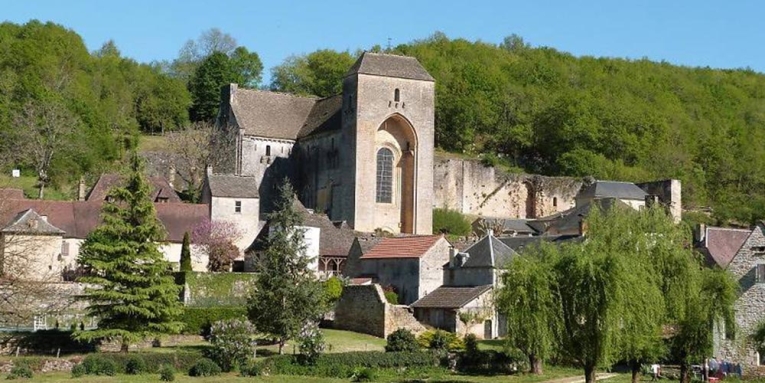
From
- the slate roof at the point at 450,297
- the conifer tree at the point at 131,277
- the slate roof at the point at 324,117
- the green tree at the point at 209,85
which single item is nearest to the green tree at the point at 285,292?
the conifer tree at the point at 131,277

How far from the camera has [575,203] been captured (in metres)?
78.0

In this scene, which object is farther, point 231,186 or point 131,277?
point 231,186

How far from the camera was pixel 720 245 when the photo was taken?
4769cm

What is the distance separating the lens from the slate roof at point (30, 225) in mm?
47625

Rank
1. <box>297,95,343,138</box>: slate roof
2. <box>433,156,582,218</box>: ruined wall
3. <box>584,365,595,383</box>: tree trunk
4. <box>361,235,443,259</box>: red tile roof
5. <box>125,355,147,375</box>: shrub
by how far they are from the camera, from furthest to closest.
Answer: <box>433,156,582,218</box>: ruined wall, <box>297,95,343,138</box>: slate roof, <box>361,235,443,259</box>: red tile roof, <box>125,355,147,375</box>: shrub, <box>584,365,595,383</box>: tree trunk

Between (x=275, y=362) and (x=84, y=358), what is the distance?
5.98m

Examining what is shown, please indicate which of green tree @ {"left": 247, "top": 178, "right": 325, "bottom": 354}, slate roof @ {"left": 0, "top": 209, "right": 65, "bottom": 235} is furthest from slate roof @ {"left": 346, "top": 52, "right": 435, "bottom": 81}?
green tree @ {"left": 247, "top": 178, "right": 325, "bottom": 354}

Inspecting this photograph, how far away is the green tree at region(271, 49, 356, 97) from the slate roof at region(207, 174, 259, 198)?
1624 inches

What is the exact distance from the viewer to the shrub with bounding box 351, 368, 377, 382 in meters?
36.5

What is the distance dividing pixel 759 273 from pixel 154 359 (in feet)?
63.0

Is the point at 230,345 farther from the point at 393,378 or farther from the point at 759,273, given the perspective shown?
the point at 759,273

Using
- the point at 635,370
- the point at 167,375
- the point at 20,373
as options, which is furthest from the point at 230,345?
the point at 635,370

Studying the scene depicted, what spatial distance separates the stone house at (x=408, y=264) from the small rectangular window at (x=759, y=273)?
14174 millimetres

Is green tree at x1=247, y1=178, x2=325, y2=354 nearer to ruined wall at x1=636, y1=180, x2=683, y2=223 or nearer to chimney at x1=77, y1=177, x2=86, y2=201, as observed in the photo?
chimney at x1=77, y1=177, x2=86, y2=201
